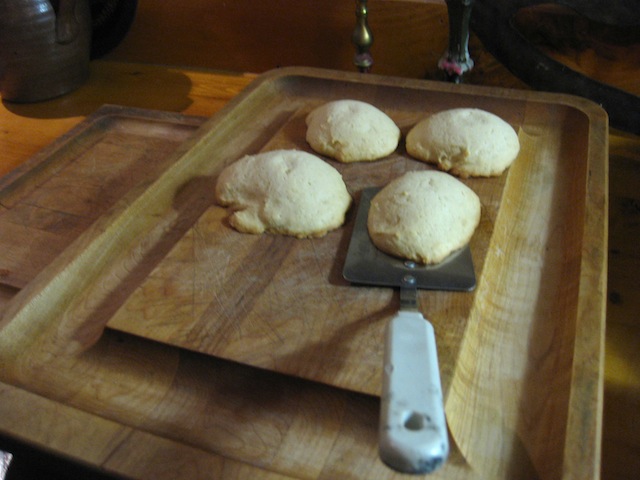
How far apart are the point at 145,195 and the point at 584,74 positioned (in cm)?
84

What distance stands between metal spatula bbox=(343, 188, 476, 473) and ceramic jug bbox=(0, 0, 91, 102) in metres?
0.93

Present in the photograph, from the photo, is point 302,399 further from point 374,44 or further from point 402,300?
point 374,44

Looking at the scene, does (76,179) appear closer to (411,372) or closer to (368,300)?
(368,300)

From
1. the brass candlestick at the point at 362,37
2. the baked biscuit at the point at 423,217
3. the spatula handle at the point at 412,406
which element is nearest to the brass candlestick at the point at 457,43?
the brass candlestick at the point at 362,37

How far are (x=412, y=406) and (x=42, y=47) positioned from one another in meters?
1.20

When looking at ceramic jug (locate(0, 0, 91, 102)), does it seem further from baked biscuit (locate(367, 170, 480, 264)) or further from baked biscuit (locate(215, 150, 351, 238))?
baked biscuit (locate(367, 170, 480, 264))

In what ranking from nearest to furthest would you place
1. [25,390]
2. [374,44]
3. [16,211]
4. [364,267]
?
[25,390], [364,267], [16,211], [374,44]

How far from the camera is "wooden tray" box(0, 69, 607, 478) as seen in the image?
22.0 inches

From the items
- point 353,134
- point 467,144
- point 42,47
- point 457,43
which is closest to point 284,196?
point 353,134

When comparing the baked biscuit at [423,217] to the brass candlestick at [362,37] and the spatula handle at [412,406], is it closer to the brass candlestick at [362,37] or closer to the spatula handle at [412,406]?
the spatula handle at [412,406]

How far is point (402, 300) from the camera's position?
627 mm

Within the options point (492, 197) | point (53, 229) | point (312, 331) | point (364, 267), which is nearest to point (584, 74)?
point (492, 197)

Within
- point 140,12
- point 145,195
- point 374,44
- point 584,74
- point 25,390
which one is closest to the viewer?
point 25,390

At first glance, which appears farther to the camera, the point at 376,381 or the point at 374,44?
the point at 374,44
